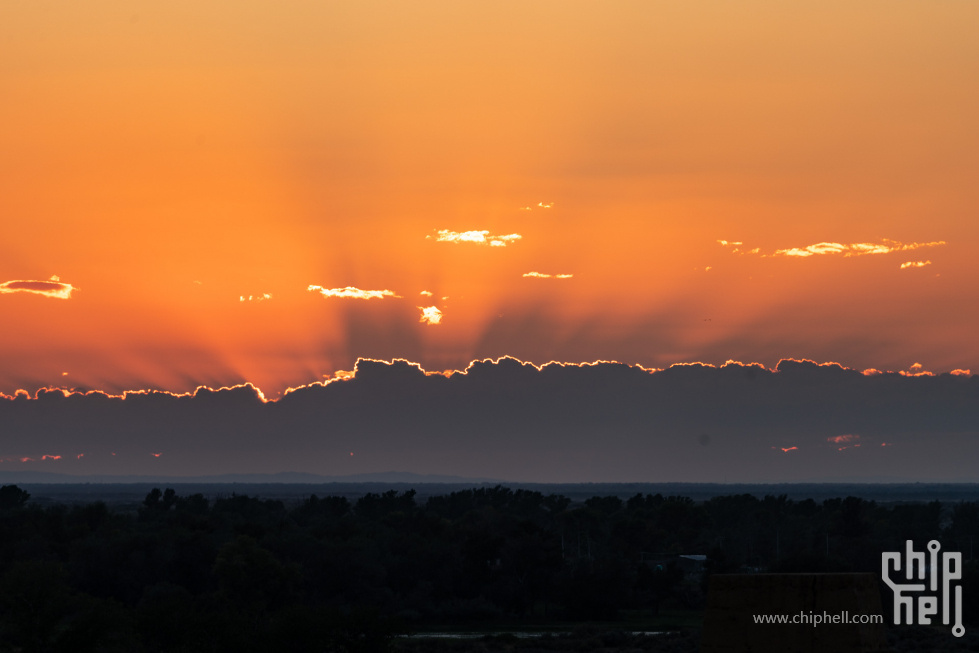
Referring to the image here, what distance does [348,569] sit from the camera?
8406 cm

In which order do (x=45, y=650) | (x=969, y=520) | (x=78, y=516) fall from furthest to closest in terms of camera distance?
(x=969, y=520) < (x=78, y=516) < (x=45, y=650)

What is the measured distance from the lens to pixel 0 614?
63344mm

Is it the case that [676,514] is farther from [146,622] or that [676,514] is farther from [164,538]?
[146,622]

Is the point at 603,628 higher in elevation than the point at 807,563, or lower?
lower

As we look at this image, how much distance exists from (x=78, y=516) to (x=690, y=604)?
60.9 m

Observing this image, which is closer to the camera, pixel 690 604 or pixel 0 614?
pixel 0 614

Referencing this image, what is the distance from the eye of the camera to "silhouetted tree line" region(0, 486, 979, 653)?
178 feet

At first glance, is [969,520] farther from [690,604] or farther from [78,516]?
[78,516]

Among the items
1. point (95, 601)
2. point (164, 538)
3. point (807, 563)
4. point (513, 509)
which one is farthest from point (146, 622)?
point (513, 509)

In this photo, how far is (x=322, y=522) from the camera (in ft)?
385

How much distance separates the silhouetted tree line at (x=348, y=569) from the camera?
5438cm

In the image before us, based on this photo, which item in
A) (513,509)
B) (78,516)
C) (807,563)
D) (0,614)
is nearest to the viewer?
(0,614)

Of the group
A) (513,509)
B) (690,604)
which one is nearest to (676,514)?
(513,509)

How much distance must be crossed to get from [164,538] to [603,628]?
35.1 m
